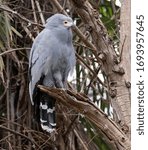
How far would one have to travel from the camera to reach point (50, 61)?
7.18 feet

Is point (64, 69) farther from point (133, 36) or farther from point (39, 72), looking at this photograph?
point (133, 36)

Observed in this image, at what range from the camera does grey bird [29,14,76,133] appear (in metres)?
2.18

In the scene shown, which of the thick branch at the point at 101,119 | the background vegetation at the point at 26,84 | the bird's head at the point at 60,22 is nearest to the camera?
the thick branch at the point at 101,119

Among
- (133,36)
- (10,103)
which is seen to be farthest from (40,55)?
(133,36)

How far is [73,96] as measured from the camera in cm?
167

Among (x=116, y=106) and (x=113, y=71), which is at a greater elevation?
(x=113, y=71)

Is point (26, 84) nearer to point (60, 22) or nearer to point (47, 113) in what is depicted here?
point (47, 113)

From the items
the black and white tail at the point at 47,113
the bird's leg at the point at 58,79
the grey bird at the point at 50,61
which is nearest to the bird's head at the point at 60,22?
the grey bird at the point at 50,61

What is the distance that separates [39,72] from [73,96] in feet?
1.81

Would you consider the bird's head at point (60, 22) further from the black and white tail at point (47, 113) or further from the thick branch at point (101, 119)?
the thick branch at point (101, 119)

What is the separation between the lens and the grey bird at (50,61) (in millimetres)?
2184

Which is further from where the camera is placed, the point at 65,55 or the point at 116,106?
the point at 65,55

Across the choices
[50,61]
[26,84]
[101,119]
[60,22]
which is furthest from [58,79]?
[101,119]

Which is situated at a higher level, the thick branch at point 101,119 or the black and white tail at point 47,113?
the thick branch at point 101,119
